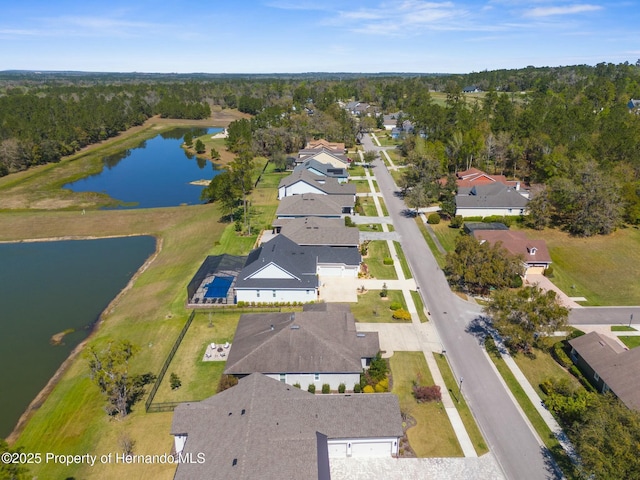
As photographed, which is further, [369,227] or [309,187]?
[309,187]

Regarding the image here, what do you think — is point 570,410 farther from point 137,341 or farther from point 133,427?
point 137,341

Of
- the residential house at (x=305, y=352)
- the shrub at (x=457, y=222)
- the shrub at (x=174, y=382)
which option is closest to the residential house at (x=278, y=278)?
the residential house at (x=305, y=352)

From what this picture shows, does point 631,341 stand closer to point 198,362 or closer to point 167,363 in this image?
point 198,362

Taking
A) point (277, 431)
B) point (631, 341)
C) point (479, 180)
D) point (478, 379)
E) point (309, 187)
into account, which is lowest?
point (478, 379)

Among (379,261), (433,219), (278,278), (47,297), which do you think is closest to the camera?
(278,278)

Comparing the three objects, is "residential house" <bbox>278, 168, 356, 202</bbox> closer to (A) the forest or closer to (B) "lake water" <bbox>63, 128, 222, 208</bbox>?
(A) the forest

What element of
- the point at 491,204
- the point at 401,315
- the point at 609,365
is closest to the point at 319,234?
the point at 401,315

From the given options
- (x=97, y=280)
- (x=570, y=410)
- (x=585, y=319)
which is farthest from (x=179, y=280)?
(x=585, y=319)

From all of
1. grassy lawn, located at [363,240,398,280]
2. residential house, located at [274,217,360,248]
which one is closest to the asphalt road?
grassy lawn, located at [363,240,398,280]
